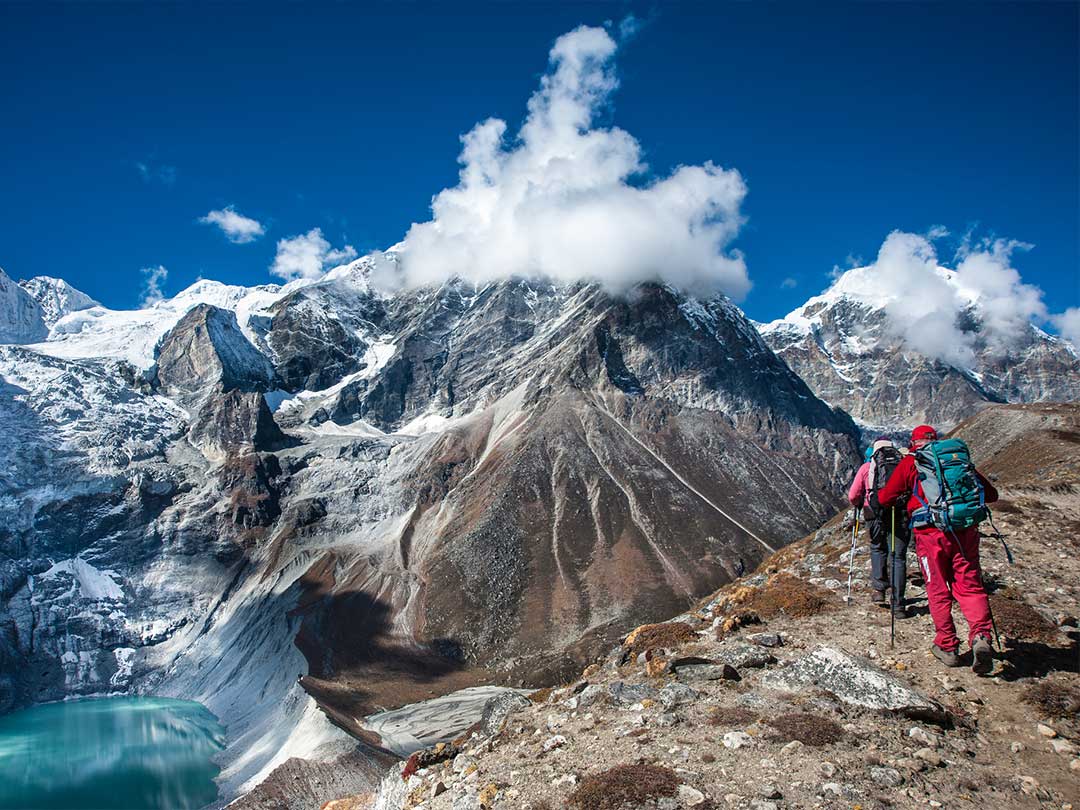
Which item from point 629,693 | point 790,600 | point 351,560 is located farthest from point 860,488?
point 351,560

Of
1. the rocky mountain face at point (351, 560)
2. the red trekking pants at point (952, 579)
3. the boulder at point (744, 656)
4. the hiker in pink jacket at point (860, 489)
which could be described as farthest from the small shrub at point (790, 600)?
the rocky mountain face at point (351, 560)

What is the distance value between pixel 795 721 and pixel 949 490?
4.92 meters

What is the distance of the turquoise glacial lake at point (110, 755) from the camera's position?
77812mm

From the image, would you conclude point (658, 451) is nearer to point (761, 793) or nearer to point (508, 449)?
point (508, 449)

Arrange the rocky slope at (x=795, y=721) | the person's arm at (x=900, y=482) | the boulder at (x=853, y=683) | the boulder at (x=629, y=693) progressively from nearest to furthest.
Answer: the rocky slope at (x=795, y=721) < the boulder at (x=853, y=683) < the boulder at (x=629, y=693) < the person's arm at (x=900, y=482)

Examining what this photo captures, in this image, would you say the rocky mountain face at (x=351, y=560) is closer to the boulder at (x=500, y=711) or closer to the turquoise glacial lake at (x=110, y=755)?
the turquoise glacial lake at (x=110, y=755)

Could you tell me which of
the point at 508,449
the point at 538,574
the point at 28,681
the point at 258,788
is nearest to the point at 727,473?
the point at 508,449

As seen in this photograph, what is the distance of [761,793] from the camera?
8445mm

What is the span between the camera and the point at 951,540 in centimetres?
1177

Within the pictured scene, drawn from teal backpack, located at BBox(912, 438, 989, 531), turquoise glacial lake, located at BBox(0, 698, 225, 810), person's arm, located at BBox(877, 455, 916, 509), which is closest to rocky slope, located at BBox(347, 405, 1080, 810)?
teal backpack, located at BBox(912, 438, 989, 531)

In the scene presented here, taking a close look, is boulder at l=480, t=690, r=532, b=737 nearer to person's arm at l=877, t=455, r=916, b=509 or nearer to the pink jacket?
the pink jacket

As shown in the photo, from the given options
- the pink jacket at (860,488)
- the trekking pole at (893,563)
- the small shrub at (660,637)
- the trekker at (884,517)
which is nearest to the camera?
the trekking pole at (893,563)

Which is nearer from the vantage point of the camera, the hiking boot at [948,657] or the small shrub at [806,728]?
the small shrub at [806,728]

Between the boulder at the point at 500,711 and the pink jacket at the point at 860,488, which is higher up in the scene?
the pink jacket at the point at 860,488
